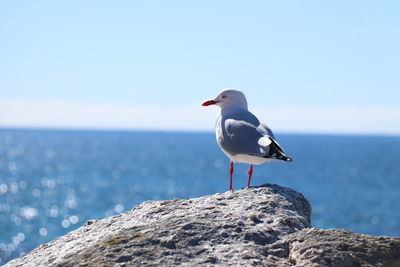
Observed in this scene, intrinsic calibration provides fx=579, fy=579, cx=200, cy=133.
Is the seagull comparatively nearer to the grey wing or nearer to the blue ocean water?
the grey wing

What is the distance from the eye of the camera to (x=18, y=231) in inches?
1332

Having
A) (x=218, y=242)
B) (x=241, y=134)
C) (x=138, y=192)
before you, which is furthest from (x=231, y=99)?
(x=138, y=192)

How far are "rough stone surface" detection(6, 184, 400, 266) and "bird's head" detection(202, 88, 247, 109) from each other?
8.08 ft

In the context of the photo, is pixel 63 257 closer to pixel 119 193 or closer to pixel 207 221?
pixel 207 221

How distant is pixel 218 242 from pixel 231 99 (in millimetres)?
3360

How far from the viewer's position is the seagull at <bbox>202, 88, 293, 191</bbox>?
624 centimetres

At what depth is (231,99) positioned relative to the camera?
741 centimetres

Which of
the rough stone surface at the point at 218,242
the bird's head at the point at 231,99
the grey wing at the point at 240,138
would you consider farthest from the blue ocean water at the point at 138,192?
the rough stone surface at the point at 218,242

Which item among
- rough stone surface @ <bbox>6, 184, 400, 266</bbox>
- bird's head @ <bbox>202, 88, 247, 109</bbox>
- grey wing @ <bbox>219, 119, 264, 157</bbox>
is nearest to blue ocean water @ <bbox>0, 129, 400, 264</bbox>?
bird's head @ <bbox>202, 88, 247, 109</bbox>

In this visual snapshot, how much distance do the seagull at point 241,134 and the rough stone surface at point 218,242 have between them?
1122mm

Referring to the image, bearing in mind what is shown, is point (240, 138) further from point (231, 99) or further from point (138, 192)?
point (138, 192)

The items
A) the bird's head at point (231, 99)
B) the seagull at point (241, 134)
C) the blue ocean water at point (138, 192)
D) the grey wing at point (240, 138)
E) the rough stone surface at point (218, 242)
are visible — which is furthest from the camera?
the blue ocean water at point (138, 192)

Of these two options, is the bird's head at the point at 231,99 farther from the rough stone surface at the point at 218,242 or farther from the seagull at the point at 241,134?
the rough stone surface at the point at 218,242

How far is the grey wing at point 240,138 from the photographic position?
6504 millimetres
